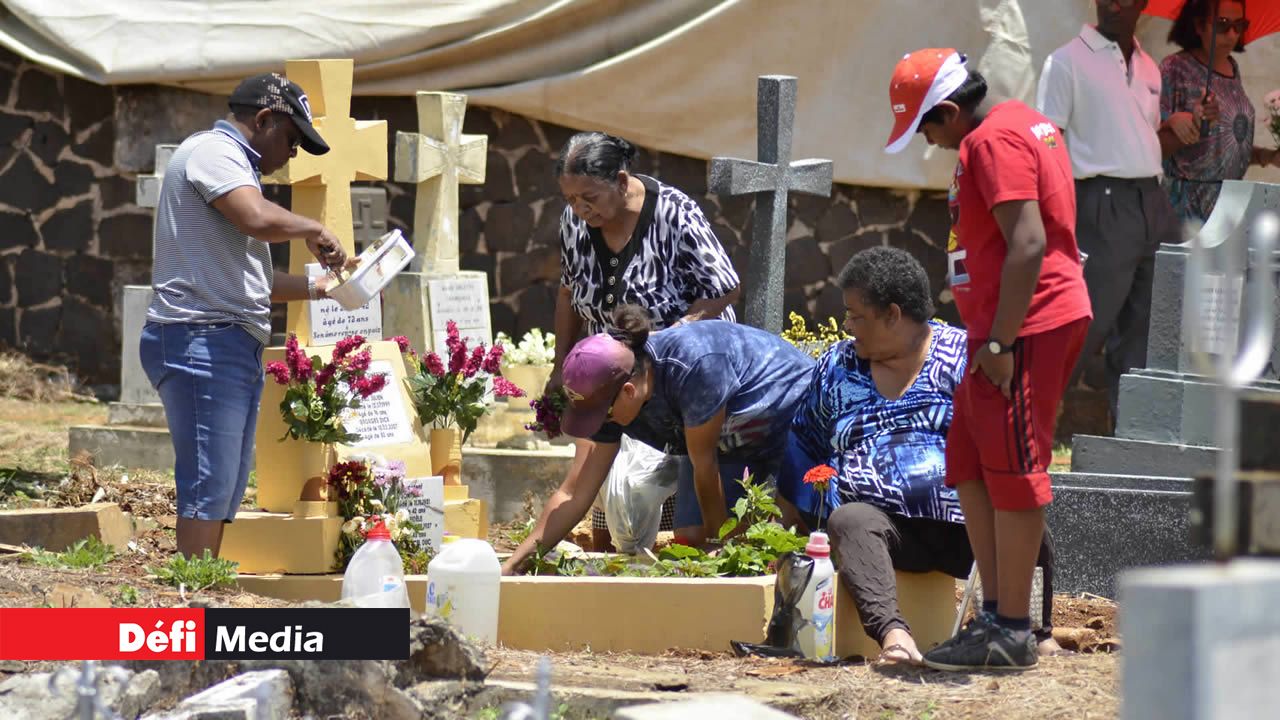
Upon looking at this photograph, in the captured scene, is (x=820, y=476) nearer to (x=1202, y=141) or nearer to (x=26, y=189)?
(x=1202, y=141)

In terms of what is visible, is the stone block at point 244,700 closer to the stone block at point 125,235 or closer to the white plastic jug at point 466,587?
the white plastic jug at point 466,587

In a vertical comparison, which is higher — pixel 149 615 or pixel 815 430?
pixel 815 430

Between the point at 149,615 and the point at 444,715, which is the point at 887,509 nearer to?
the point at 444,715

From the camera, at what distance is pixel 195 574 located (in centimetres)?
462

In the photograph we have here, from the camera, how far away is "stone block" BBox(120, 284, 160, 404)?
7.82m

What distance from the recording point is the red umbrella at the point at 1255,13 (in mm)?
7223

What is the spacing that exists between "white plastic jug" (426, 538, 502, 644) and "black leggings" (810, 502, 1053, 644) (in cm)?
95

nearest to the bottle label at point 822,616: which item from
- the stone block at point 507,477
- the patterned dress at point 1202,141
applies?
the stone block at point 507,477

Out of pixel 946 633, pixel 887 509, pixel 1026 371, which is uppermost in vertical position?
pixel 1026 371

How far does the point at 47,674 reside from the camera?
11.4ft

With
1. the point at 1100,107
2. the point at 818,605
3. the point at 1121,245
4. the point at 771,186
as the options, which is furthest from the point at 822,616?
the point at 1100,107

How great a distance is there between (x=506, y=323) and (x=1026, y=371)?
5396 mm

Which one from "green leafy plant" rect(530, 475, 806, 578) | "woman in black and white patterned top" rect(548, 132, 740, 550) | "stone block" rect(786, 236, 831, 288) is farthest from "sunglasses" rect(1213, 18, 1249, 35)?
"green leafy plant" rect(530, 475, 806, 578)

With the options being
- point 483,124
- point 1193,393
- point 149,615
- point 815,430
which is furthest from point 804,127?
point 149,615
